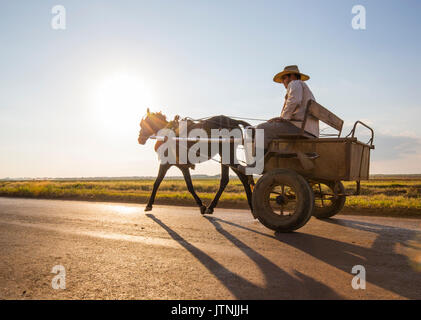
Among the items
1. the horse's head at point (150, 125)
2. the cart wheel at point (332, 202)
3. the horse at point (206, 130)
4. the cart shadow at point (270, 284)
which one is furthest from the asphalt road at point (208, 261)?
the horse's head at point (150, 125)

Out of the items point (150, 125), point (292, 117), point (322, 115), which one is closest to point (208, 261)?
point (292, 117)

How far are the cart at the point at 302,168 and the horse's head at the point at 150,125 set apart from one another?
A: 4187mm

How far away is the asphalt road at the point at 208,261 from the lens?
268 cm

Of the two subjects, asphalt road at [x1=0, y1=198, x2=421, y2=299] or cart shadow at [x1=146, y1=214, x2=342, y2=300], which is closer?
cart shadow at [x1=146, y1=214, x2=342, y2=300]

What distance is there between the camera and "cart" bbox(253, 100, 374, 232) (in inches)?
188

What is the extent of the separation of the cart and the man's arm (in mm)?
300

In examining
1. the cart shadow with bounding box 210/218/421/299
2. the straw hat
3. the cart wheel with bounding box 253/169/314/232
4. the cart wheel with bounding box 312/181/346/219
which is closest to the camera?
the cart shadow with bounding box 210/218/421/299

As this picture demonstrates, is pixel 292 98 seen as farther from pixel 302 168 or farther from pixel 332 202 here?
pixel 332 202

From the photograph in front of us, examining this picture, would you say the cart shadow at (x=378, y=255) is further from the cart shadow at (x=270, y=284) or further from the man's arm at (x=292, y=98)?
the man's arm at (x=292, y=98)

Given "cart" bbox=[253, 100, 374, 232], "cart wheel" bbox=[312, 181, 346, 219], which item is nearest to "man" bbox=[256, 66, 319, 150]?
"cart" bbox=[253, 100, 374, 232]

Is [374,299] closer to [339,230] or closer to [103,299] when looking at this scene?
[103,299]

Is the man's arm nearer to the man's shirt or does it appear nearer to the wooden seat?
the man's shirt
